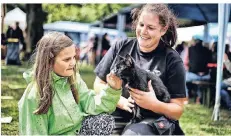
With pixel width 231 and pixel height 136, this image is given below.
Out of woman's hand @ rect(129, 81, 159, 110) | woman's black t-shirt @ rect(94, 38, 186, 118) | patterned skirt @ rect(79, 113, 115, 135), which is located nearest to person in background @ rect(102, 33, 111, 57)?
woman's black t-shirt @ rect(94, 38, 186, 118)

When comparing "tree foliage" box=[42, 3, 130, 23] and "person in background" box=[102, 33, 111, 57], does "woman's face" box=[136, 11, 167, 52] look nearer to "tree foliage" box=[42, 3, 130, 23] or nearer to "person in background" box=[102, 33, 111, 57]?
"person in background" box=[102, 33, 111, 57]

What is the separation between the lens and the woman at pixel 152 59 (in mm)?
2670

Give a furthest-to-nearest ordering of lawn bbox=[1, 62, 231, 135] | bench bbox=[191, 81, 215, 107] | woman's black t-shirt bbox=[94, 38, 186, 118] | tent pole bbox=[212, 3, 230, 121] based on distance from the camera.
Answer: bench bbox=[191, 81, 215, 107]
tent pole bbox=[212, 3, 230, 121]
lawn bbox=[1, 62, 231, 135]
woman's black t-shirt bbox=[94, 38, 186, 118]

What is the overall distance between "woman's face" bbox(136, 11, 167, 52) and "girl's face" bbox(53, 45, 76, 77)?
43 centimetres

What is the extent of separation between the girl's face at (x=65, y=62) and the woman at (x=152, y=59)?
259mm

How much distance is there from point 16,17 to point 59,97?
37.6 inches

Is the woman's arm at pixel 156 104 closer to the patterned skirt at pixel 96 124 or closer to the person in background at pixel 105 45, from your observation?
the patterned skirt at pixel 96 124

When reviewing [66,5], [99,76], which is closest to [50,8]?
[66,5]

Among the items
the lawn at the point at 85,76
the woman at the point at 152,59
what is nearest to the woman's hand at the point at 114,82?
the woman at the point at 152,59

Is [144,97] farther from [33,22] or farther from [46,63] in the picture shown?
[33,22]

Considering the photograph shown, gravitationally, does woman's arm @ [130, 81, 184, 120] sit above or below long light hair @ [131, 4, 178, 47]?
below

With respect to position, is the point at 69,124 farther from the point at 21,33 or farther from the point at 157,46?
the point at 21,33

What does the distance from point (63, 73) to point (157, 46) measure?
58 centimetres

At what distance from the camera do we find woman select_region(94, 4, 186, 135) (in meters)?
2.67
